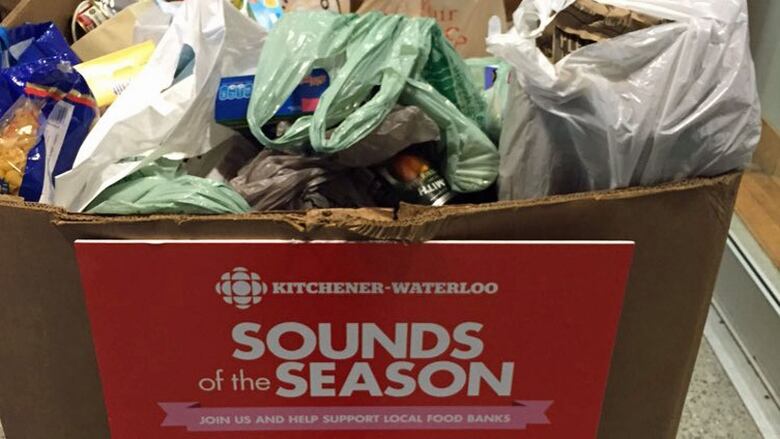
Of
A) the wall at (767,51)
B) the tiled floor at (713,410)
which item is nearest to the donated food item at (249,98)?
the tiled floor at (713,410)

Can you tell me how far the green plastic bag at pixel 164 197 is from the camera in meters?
0.69

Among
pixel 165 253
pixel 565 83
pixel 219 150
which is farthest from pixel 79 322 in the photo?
pixel 565 83

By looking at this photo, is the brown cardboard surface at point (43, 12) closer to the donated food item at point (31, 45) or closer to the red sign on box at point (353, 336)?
the donated food item at point (31, 45)

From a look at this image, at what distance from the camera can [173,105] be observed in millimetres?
806

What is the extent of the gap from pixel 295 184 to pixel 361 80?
12 centimetres

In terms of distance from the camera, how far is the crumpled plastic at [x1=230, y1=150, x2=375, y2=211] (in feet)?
2.53

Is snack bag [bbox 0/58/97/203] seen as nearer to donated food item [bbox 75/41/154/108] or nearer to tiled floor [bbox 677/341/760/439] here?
donated food item [bbox 75/41/154/108]

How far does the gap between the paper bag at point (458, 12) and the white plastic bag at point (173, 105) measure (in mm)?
251

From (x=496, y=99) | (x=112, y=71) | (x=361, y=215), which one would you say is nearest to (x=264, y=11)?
(x=112, y=71)

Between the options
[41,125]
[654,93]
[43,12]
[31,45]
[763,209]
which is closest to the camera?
[654,93]

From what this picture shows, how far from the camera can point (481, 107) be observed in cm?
86

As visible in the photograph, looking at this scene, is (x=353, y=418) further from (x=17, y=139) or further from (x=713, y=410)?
(x=713, y=410)

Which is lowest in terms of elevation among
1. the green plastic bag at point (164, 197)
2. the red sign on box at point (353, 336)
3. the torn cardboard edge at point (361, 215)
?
the red sign on box at point (353, 336)

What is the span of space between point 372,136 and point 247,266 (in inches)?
7.3
